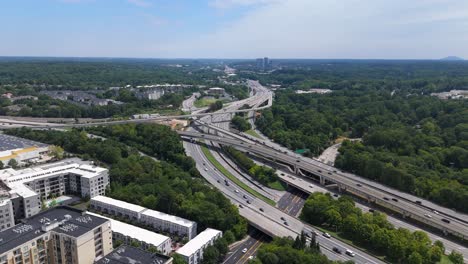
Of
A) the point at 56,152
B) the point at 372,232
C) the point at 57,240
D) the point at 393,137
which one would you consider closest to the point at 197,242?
the point at 57,240

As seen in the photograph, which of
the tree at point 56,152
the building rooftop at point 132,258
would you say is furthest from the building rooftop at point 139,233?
the tree at point 56,152

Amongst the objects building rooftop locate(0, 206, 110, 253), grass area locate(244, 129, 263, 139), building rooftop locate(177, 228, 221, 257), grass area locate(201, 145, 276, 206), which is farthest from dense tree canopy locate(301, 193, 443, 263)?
grass area locate(244, 129, 263, 139)

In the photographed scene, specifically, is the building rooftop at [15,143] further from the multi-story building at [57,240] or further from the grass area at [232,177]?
the multi-story building at [57,240]

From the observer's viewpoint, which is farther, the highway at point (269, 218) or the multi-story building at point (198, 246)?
the highway at point (269, 218)

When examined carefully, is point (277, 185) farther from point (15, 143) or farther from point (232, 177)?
point (15, 143)

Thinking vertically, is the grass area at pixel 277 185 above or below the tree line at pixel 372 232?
below

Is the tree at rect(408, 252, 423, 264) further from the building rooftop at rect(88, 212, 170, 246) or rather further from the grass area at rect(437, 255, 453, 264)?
the building rooftop at rect(88, 212, 170, 246)
